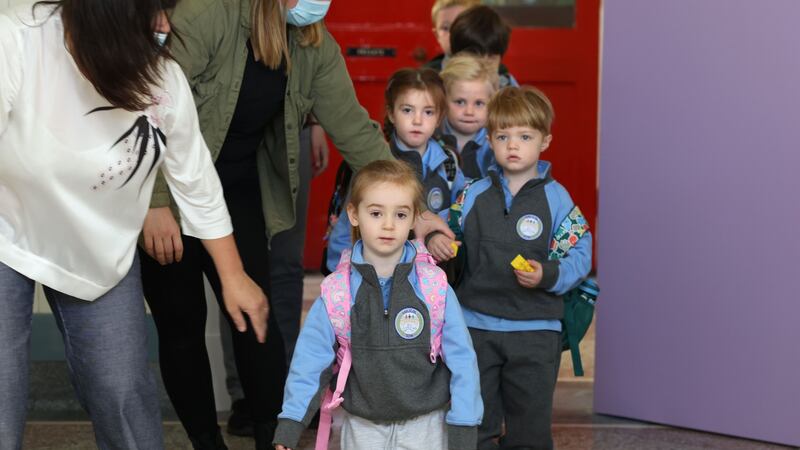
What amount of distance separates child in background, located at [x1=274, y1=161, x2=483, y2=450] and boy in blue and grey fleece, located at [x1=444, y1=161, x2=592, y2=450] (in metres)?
0.56

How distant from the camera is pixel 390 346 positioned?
101 inches

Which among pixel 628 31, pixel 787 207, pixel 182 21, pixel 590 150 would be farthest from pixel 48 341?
pixel 590 150

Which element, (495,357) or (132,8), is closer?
(132,8)

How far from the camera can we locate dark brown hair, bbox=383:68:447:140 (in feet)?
11.2

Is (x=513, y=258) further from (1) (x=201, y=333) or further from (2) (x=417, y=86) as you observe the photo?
(1) (x=201, y=333)

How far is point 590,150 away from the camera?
5629 mm

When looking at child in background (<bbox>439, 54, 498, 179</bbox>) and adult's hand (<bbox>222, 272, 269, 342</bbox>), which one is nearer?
adult's hand (<bbox>222, 272, 269, 342</bbox>)

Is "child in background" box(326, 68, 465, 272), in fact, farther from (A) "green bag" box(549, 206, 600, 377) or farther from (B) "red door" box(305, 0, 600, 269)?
(B) "red door" box(305, 0, 600, 269)

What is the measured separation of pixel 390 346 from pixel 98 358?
2.12 feet

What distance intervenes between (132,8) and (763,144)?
6.82 ft

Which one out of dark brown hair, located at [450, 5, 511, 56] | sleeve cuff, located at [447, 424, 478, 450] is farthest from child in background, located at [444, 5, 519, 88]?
sleeve cuff, located at [447, 424, 478, 450]

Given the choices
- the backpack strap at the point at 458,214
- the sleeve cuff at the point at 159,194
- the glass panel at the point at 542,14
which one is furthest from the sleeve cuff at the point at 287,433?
the glass panel at the point at 542,14

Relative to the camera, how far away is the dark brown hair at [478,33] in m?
4.03

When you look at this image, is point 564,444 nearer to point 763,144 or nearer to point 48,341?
point 763,144
